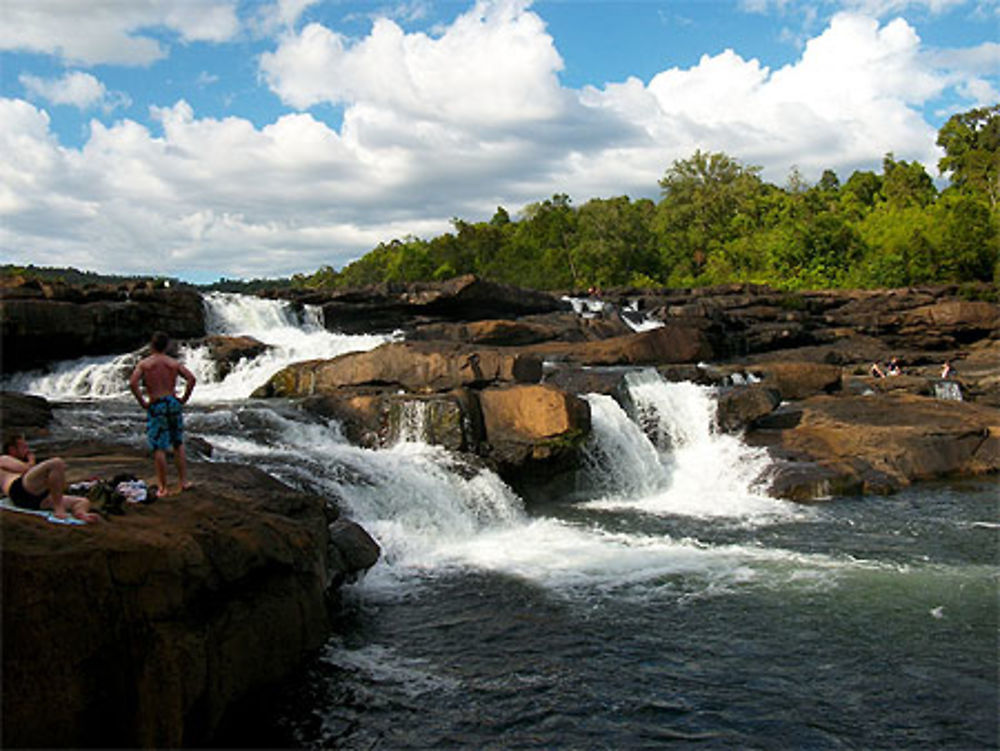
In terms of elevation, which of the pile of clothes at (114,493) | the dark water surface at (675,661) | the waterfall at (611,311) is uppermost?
the waterfall at (611,311)

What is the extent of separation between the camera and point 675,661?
784cm

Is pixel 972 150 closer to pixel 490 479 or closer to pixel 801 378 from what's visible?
pixel 801 378

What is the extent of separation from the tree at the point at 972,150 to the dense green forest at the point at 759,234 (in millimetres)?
80

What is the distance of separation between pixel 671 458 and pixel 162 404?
12395 millimetres

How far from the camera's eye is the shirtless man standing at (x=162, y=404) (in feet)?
24.1

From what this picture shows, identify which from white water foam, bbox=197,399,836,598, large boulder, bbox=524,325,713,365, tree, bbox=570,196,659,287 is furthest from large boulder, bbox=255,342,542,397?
tree, bbox=570,196,659,287

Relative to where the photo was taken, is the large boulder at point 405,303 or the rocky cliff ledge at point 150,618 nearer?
the rocky cliff ledge at point 150,618

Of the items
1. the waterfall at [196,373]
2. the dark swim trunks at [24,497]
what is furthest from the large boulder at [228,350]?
the dark swim trunks at [24,497]

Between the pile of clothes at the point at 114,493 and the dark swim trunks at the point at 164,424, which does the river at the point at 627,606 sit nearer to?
the pile of clothes at the point at 114,493

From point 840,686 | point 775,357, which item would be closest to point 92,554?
point 840,686

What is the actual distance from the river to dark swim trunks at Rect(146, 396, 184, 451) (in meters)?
2.51

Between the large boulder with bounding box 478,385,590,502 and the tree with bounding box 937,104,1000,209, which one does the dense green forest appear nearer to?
the tree with bounding box 937,104,1000,209

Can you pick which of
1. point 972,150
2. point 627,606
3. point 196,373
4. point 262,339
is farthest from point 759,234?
point 627,606

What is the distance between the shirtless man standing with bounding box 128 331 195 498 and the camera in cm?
736
